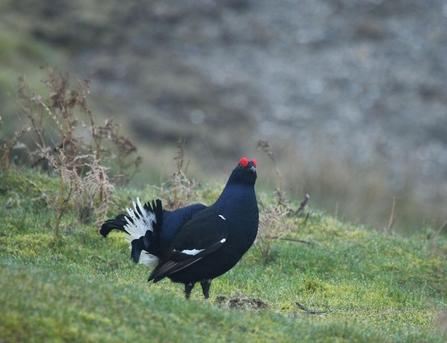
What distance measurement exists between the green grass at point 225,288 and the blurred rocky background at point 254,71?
7183 millimetres

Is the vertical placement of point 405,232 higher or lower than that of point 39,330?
higher

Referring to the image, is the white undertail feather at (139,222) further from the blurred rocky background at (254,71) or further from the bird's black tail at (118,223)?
the blurred rocky background at (254,71)

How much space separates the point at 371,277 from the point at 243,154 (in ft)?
44.5

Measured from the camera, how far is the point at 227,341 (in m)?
6.52

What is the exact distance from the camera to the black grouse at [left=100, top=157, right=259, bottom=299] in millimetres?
8258

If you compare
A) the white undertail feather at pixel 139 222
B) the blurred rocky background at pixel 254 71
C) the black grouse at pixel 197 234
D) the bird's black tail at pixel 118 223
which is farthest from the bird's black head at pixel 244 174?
the blurred rocky background at pixel 254 71

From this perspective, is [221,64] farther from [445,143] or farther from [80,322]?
[80,322]

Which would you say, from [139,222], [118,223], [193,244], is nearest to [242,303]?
[193,244]

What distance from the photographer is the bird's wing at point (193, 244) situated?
8.22m

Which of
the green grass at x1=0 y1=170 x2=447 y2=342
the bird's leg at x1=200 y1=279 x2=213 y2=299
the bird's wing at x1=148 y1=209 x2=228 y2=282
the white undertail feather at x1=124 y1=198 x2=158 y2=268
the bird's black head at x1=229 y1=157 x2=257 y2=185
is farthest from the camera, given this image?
the bird's black head at x1=229 y1=157 x2=257 y2=185

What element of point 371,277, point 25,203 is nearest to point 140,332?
point 371,277

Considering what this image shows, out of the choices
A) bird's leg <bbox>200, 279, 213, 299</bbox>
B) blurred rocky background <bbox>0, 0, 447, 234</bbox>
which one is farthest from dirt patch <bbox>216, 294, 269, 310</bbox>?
blurred rocky background <bbox>0, 0, 447, 234</bbox>

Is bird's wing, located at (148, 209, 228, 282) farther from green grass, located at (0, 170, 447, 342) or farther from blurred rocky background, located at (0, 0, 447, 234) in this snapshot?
blurred rocky background, located at (0, 0, 447, 234)

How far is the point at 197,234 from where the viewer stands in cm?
830
